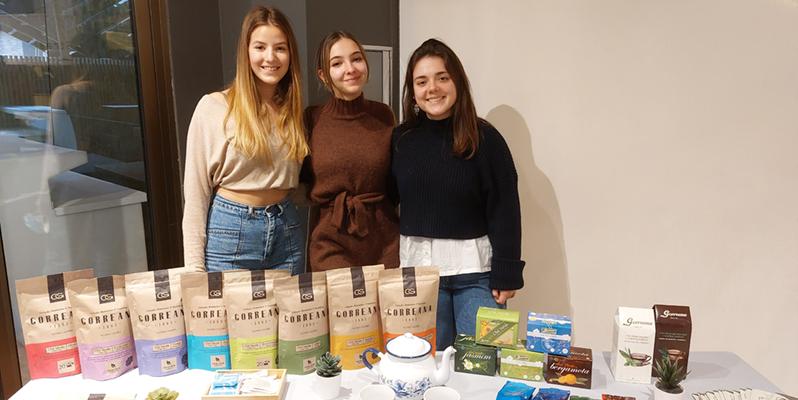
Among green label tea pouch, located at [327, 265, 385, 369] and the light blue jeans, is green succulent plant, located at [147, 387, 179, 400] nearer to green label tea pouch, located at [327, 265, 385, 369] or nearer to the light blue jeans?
green label tea pouch, located at [327, 265, 385, 369]

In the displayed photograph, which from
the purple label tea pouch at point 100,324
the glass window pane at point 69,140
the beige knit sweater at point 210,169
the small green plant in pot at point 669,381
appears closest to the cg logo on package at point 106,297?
the purple label tea pouch at point 100,324

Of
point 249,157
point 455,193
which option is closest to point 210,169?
point 249,157

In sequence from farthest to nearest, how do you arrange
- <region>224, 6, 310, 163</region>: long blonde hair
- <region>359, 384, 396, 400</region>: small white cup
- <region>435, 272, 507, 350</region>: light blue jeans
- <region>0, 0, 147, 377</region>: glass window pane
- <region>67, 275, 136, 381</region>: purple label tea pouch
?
1. <region>0, 0, 147, 377</region>: glass window pane
2. <region>435, 272, 507, 350</region>: light blue jeans
3. <region>224, 6, 310, 163</region>: long blonde hair
4. <region>67, 275, 136, 381</region>: purple label tea pouch
5. <region>359, 384, 396, 400</region>: small white cup

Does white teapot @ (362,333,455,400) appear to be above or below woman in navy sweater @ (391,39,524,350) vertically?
below

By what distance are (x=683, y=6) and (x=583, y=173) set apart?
687 mm

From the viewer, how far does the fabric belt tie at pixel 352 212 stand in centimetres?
187

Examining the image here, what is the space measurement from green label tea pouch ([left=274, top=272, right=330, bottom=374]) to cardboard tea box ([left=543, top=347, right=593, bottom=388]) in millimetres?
592

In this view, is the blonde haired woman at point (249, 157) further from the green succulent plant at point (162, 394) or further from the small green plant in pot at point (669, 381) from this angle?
the small green plant in pot at point (669, 381)

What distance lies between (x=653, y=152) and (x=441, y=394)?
1.33 m

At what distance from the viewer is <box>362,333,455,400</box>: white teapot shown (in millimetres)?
1227

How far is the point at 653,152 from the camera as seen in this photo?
204 cm

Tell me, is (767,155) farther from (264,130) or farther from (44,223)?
(44,223)

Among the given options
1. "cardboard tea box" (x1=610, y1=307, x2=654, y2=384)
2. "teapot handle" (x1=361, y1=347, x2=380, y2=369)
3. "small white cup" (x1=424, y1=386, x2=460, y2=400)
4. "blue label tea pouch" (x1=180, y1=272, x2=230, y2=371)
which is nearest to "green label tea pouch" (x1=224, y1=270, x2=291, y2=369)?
"blue label tea pouch" (x1=180, y1=272, x2=230, y2=371)

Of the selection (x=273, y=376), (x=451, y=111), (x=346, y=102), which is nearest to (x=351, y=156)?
(x=346, y=102)
